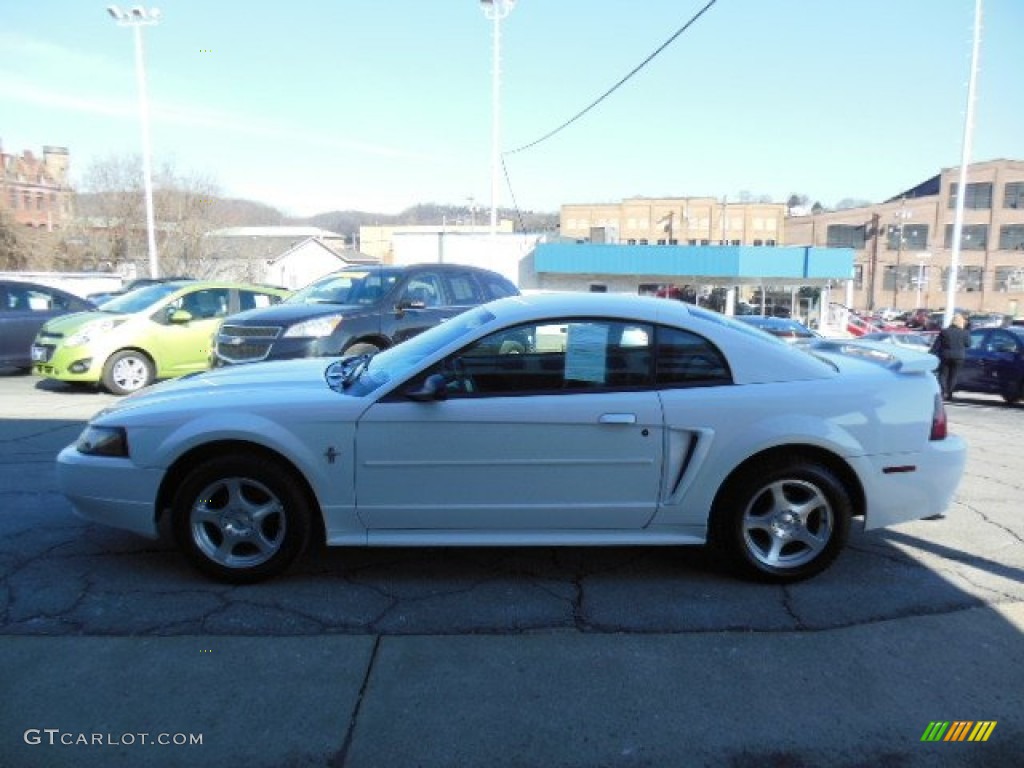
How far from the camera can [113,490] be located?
12.3 ft

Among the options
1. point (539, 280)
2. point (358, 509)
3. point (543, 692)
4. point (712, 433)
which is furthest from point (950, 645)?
point (539, 280)

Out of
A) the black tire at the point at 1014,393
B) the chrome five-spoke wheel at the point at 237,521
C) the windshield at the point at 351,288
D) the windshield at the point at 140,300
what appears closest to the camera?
the chrome five-spoke wheel at the point at 237,521

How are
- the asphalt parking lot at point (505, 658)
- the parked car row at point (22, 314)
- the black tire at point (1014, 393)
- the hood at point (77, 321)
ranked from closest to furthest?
the asphalt parking lot at point (505, 658), the hood at point (77, 321), the parked car row at point (22, 314), the black tire at point (1014, 393)

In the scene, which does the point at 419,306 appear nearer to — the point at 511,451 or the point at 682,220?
the point at 511,451

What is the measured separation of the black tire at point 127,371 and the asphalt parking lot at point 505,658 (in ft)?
18.1

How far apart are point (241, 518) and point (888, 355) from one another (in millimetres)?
3790

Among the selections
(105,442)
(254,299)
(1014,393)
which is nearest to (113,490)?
(105,442)

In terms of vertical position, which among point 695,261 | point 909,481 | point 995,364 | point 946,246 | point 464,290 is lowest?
point 995,364

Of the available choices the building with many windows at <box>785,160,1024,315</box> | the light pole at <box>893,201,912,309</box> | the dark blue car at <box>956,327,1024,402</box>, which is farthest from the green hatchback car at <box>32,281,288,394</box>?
the light pole at <box>893,201,912,309</box>

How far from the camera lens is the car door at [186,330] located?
10.0 m

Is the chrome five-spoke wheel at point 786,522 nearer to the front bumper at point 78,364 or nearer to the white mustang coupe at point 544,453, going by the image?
the white mustang coupe at point 544,453

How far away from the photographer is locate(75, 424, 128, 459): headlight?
12.3 feet

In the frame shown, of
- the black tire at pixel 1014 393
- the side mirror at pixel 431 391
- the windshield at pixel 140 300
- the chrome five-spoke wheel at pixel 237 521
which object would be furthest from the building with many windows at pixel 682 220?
the chrome five-spoke wheel at pixel 237 521

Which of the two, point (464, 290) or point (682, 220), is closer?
point (464, 290)
